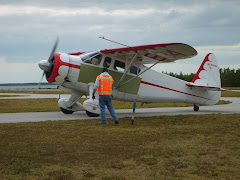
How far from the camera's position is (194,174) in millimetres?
4895

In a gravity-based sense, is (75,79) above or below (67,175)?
above

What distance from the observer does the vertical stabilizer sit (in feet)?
57.9

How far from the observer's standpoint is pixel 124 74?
13.9 m

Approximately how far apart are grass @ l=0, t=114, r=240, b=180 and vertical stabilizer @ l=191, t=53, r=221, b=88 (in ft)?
27.6

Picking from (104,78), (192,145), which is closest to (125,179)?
(192,145)

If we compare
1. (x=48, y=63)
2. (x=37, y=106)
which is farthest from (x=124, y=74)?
(x=37, y=106)

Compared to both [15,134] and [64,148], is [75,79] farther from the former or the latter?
[64,148]

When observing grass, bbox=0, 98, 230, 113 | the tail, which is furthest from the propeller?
the tail

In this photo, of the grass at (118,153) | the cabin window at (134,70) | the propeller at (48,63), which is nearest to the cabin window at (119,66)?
the cabin window at (134,70)

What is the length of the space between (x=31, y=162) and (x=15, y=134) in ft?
10.3

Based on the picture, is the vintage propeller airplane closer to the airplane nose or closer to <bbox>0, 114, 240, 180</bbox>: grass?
the airplane nose

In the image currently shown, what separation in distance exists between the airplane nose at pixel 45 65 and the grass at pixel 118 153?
380cm

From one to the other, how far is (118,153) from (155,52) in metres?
7.65

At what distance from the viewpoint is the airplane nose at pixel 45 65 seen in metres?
12.7
